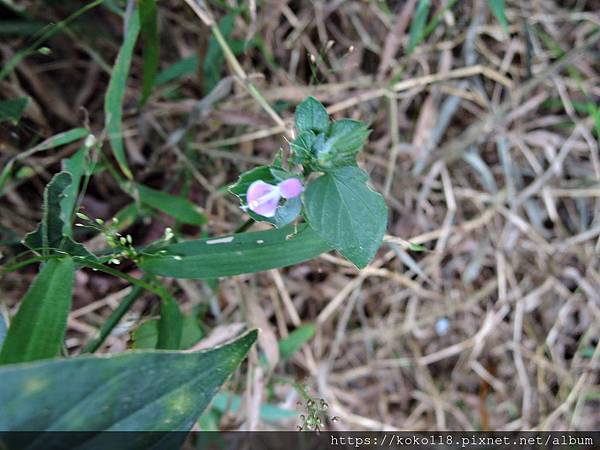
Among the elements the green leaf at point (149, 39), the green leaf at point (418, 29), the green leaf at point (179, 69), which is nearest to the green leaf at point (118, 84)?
the green leaf at point (149, 39)

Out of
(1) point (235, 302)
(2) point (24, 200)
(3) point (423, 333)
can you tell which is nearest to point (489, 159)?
(3) point (423, 333)

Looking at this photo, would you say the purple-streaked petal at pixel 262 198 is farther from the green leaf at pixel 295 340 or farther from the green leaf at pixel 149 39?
the green leaf at pixel 295 340

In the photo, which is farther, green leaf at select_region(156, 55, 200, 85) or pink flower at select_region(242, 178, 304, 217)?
green leaf at select_region(156, 55, 200, 85)

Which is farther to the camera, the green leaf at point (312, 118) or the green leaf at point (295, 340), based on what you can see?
the green leaf at point (295, 340)

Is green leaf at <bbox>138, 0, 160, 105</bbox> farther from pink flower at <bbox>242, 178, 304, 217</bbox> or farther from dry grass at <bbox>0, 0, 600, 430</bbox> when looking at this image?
pink flower at <bbox>242, 178, 304, 217</bbox>

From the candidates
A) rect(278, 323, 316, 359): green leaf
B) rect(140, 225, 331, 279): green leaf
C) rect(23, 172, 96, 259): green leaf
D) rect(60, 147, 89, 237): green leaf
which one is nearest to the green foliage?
rect(140, 225, 331, 279): green leaf

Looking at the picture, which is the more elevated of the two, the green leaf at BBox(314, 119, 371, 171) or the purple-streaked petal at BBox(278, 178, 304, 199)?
the green leaf at BBox(314, 119, 371, 171)

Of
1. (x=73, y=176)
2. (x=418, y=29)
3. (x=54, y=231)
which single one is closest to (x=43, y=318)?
(x=54, y=231)
